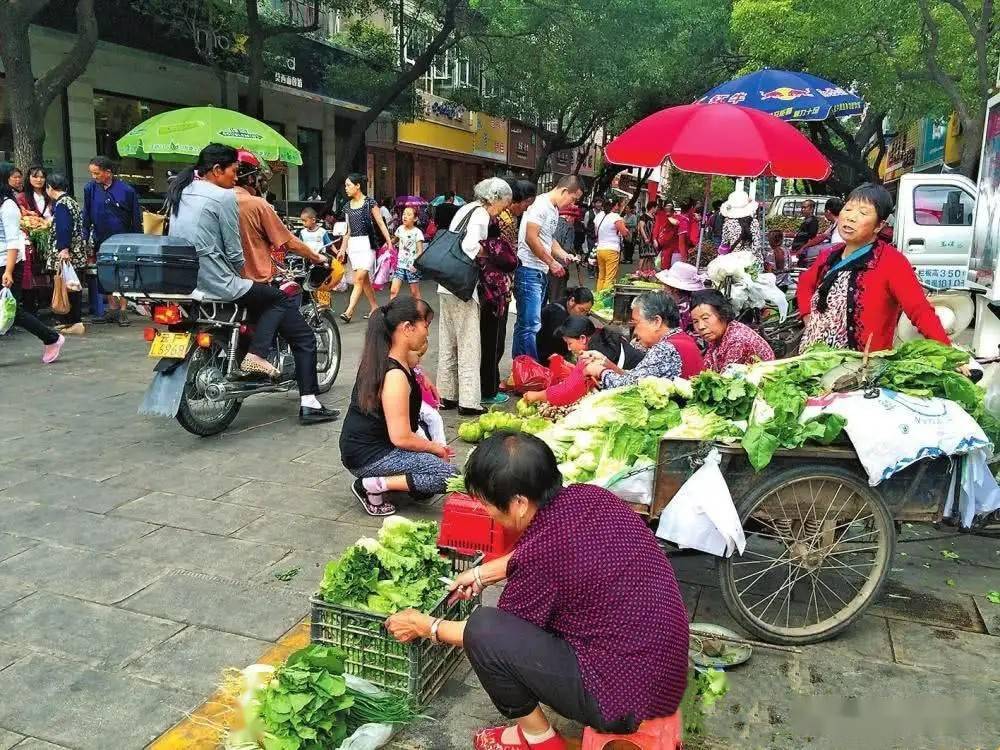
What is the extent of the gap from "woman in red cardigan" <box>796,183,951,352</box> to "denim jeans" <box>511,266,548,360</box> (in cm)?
323

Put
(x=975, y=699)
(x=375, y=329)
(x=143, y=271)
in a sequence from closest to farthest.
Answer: (x=975, y=699) < (x=375, y=329) < (x=143, y=271)

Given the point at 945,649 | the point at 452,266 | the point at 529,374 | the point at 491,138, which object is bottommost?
the point at 945,649

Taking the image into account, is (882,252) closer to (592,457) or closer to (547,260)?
(592,457)

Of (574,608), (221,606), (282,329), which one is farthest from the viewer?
(282,329)

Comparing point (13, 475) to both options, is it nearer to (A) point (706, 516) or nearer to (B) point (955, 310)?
(A) point (706, 516)

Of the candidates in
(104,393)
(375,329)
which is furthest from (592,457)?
(104,393)

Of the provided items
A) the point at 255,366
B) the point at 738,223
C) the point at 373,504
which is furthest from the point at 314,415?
the point at 738,223

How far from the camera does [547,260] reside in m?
6.94

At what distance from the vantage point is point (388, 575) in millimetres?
3037

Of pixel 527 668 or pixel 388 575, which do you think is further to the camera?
pixel 388 575

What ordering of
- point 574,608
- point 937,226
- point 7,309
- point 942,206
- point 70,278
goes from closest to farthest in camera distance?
point 574,608, point 7,309, point 70,278, point 937,226, point 942,206

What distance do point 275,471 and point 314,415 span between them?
1093 mm

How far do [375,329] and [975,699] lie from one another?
3073 millimetres

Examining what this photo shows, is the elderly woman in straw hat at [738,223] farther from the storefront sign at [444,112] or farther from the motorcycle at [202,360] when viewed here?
the storefront sign at [444,112]
